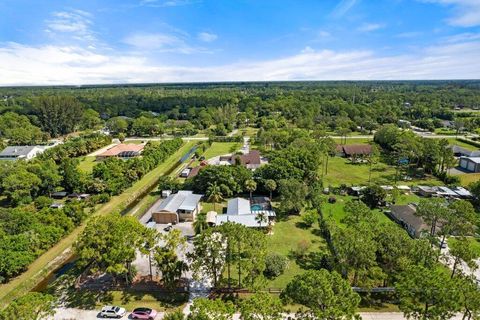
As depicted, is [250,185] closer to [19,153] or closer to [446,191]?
[446,191]

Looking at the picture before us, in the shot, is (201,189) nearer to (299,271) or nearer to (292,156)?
(292,156)

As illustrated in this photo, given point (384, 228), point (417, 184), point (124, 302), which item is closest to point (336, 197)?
point (417, 184)

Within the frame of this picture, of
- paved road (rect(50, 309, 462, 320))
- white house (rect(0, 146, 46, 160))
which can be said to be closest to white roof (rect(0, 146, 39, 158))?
white house (rect(0, 146, 46, 160))

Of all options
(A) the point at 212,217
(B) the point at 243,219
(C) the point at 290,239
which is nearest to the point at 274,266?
(C) the point at 290,239

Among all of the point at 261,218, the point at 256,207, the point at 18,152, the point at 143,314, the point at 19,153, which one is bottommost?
the point at 143,314

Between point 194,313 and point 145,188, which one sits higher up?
point 194,313

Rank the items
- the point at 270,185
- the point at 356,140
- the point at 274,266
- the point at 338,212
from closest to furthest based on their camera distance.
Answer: the point at 274,266 → the point at 338,212 → the point at 270,185 → the point at 356,140
